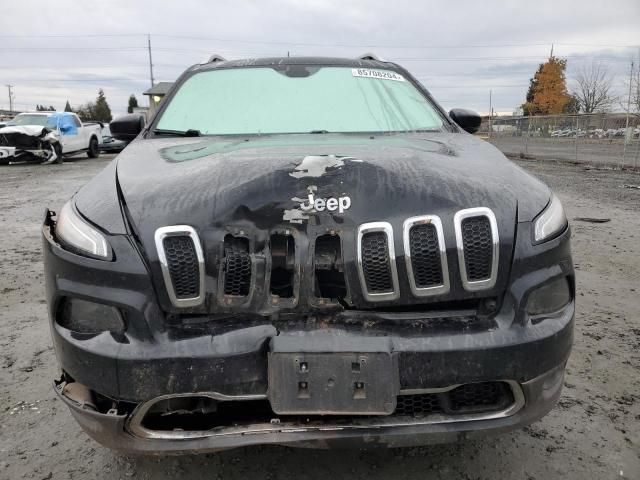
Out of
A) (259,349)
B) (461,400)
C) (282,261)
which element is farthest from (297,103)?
(461,400)

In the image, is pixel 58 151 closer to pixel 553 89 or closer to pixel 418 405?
pixel 418 405

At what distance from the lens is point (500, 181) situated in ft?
6.48

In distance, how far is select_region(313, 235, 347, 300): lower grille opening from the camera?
1746 millimetres

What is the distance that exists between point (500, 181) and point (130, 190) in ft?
4.34

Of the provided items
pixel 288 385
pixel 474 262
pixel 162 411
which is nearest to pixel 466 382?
pixel 474 262

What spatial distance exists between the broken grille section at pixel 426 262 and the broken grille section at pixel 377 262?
0.17ft

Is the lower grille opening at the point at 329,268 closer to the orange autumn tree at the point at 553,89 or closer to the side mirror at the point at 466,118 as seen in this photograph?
the side mirror at the point at 466,118

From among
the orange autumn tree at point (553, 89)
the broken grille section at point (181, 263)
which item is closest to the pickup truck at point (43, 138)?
the broken grille section at point (181, 263)

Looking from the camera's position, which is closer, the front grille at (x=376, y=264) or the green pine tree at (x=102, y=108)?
the front grille at (x=376, y=264)

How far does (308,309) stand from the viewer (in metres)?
1.72

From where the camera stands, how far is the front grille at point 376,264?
5.60 ft

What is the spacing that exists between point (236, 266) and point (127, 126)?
2.13m

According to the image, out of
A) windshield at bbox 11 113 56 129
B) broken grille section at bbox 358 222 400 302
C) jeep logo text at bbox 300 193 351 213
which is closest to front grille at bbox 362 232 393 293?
broken grille section at bbox 358 222 400 302

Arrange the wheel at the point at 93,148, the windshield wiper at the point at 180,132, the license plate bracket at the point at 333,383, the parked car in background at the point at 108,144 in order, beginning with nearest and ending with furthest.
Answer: the license plate bracket at the point at 333,383
the windshield wiper at the point at 180,132
the wheel at the point at 93,148
the parked car in background at the point at 108,144
